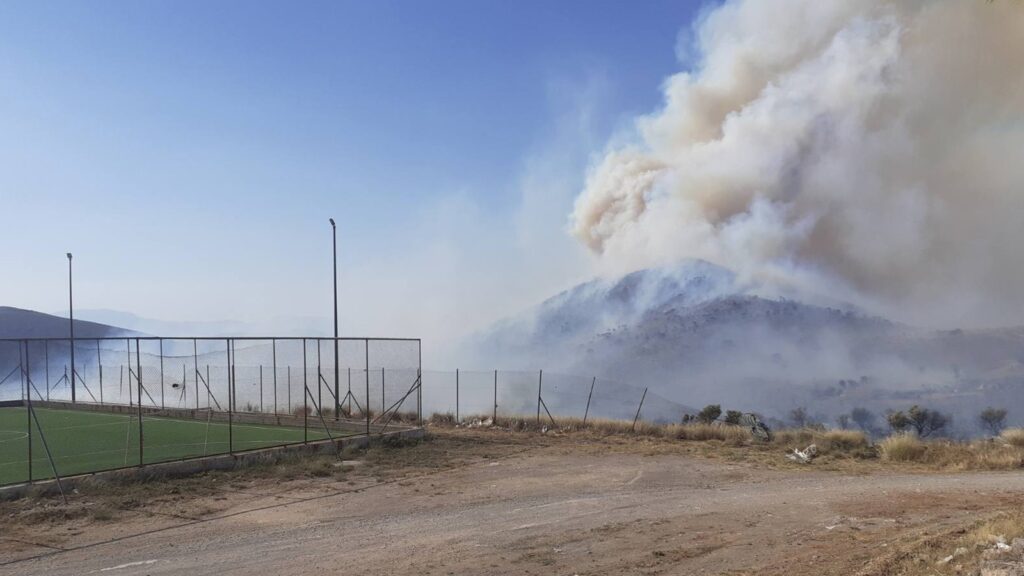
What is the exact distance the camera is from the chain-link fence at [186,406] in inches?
792

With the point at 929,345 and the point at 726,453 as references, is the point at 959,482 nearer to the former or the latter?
the point at 726,453

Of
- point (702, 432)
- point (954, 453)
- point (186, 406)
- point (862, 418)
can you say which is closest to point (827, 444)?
point (954, 453)

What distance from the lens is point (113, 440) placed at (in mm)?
23547

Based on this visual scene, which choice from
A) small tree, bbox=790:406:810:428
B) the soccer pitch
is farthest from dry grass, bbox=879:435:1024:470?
small tree, bbox=790:406:810:428

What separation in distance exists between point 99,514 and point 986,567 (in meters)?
13.5

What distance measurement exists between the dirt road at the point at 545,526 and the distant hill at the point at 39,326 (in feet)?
213

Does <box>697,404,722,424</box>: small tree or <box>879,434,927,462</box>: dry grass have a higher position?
<box>879,434,927,462</box>: dry grass

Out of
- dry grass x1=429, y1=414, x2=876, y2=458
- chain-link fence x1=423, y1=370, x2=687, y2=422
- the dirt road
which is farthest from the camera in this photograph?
chain-link fence x1=423, y1=370, x2=687, y2=422

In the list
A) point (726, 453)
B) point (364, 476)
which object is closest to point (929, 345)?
point (726, 453)

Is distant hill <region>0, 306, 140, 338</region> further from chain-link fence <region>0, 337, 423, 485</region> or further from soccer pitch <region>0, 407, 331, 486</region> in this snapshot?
soccer pitch <region>0, 407, 331, 486</region>

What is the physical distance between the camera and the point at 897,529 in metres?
11.0

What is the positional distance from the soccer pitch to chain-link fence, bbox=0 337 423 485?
4cm

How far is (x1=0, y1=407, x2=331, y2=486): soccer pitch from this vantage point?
1827cm

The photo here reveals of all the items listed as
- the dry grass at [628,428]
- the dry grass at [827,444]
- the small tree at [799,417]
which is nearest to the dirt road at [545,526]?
the dry grass at [827,444]
